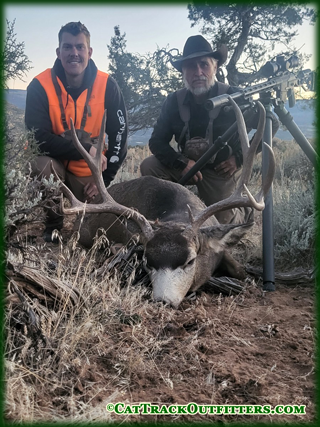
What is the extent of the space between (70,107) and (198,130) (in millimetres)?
1782

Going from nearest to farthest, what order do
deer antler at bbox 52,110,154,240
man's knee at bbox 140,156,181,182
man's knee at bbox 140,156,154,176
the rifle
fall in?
1. deer antler at bbox 52,110,154,240
2. the rifle
3. man's knee at bbox 140,156,181,182
4. man's knee at bbox 140,156,154,176

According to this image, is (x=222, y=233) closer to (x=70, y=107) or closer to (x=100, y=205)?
(x=100, y=205)

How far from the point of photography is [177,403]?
209 cm

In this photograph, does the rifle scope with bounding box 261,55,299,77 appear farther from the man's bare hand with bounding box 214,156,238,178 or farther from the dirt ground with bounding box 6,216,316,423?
the dirt ground with bounding box 6,216,316,423

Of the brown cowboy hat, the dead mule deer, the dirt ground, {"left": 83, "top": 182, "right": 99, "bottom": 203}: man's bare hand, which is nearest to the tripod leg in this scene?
the dead mule deer

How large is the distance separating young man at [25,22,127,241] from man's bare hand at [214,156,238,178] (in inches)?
59.5

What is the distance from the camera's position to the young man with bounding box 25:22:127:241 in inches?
226

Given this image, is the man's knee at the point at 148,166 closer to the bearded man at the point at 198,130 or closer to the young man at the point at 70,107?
the bearded man at the point at 198,130

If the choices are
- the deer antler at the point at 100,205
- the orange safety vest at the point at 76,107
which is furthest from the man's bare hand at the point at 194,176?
the deer antler at the point at 100,205

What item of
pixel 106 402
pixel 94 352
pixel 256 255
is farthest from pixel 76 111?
pixel 106 402

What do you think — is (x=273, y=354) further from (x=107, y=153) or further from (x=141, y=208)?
(x=107, y=153)

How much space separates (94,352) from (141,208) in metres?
2.36

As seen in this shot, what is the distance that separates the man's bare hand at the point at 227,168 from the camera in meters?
5.88
